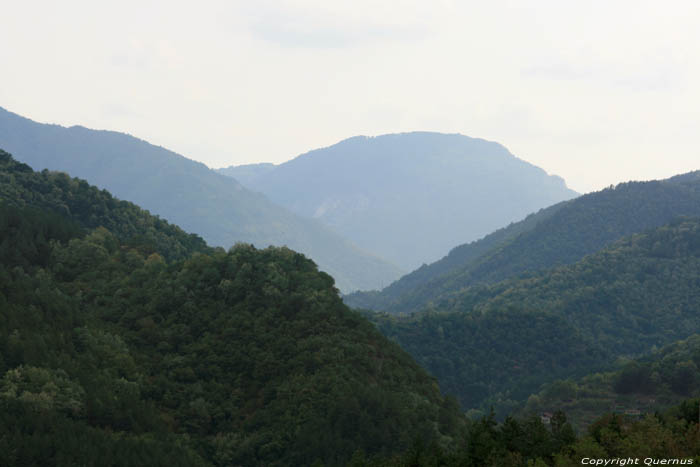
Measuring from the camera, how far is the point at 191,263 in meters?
84.6

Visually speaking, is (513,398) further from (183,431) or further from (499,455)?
(499,455)

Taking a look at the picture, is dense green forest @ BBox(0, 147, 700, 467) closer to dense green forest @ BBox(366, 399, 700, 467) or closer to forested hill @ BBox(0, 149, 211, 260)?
dense green forest @ BBox(366, 399, 700, 467)

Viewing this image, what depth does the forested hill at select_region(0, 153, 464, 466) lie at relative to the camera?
175 feet

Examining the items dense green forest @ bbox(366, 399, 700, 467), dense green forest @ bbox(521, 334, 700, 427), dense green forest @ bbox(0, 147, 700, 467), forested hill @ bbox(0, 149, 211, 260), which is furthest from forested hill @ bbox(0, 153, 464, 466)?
dense green forest @ bbox(521, 334, 700, 427)

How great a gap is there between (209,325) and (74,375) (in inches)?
797

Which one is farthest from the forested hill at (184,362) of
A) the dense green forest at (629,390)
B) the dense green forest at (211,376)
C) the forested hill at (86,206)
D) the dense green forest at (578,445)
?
the dense green forest at (629,390)

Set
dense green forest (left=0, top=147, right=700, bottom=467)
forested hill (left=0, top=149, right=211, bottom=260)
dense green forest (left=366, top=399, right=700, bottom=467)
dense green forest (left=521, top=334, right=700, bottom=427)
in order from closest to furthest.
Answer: dense green forest (left=366, top=399, right=700, bottom=467) < dense green forest (left=0, top=147, right=700, bottom=467) < forested hill (left=0, top=149, right=211, bottom=260) < dense green forest (left=521, top=334, right=700, bottom=427)

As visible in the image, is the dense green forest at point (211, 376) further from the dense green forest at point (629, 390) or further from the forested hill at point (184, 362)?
the dense green forest at point (629, 390)

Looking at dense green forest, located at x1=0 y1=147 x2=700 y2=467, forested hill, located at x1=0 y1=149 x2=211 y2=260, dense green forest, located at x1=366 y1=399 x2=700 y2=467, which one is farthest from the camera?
forested hill, located at x1=0 y1=149 x2=211 y2=260

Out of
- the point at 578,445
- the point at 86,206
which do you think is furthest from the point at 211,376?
the point at 86,206

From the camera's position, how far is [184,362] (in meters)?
70.8

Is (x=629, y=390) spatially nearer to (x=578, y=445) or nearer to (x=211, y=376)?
(x=211, y=376)

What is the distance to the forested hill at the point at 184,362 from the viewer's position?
53.4 meters

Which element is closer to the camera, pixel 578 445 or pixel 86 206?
pixel 578 445
